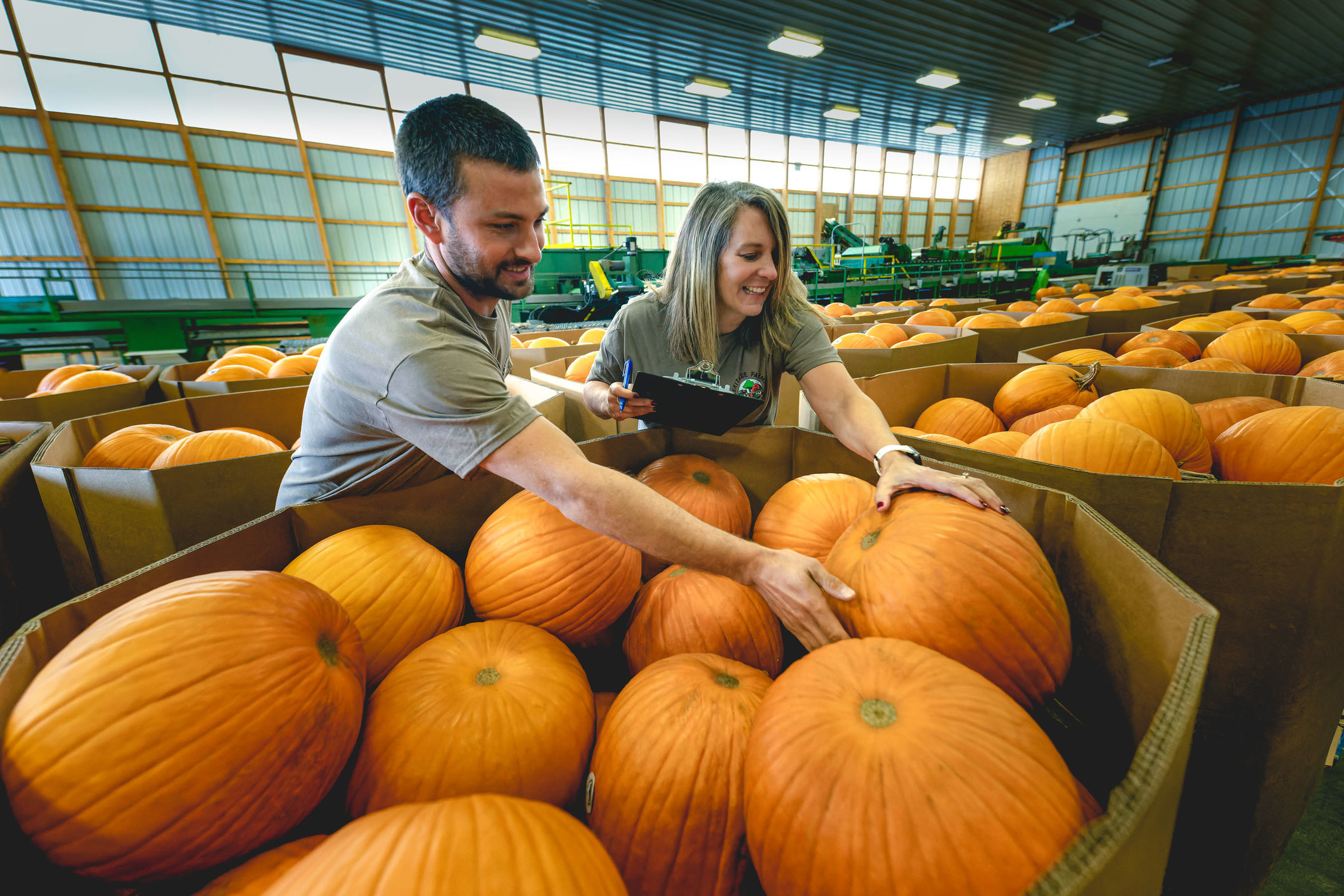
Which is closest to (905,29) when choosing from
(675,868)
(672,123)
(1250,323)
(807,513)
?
(672,123)

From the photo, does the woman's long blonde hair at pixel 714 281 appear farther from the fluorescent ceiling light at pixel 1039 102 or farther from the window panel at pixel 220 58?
the fluorescent ceiling light at pixel 1039 102

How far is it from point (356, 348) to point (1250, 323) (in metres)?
3.87

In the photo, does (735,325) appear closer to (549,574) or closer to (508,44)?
(549,574)

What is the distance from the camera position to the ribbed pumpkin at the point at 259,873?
1.96ft

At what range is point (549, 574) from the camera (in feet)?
3.50

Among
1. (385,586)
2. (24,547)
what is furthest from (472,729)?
(24,547)

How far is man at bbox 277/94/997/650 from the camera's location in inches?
37.9

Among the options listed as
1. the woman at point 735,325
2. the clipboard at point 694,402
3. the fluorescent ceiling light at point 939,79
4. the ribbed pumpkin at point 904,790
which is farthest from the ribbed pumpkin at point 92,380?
the fluorescent ceiling light at point 939,79

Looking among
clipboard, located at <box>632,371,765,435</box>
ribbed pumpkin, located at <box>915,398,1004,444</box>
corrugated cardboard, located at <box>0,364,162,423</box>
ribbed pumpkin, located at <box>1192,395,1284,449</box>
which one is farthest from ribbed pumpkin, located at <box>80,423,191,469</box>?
ribbed pumpkin, located at <box>1192,395,1284,449</box>

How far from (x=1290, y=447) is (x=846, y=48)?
12940 millimetres

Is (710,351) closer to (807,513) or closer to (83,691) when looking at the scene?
(807,513)

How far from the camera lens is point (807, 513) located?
123 cm

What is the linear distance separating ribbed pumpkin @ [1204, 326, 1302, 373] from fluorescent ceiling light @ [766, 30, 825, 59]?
1065 cm

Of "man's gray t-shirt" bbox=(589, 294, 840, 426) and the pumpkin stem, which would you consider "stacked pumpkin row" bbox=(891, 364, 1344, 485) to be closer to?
"man's gray t-shirt" bbox=(589, 294, 840, 426)
